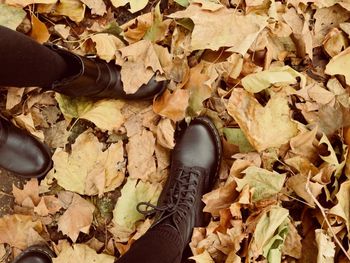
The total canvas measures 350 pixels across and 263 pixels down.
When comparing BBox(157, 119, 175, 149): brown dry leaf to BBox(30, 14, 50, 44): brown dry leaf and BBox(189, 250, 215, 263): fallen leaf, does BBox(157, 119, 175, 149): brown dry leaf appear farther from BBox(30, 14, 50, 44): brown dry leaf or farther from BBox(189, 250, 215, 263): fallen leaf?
BBox(30, 14, 50, 44): brown dry leaf

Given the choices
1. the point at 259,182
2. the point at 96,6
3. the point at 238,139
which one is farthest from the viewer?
the point at 96,6

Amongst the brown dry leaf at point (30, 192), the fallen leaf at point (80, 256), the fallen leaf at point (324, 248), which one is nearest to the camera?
the fallen leaf at point (324, 248)

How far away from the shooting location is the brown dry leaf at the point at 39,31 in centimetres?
175

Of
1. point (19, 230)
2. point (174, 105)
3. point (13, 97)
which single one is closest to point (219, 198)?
point (174, 105)

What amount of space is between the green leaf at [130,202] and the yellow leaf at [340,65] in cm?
73

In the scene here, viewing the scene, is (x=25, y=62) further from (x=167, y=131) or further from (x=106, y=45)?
(x=167, y=131)

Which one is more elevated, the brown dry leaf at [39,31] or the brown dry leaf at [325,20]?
the brown dry leaf at [325,20]

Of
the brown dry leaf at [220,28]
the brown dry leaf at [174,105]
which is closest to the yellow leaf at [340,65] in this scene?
the brown dry leaf at [220,28]

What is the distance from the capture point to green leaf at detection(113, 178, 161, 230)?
67.3 inches

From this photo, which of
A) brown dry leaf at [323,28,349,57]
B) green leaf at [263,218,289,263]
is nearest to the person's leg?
green leaf at [263,218,289,263]

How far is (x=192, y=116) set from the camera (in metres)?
1.75

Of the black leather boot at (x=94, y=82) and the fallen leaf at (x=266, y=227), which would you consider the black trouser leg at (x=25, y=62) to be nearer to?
the black leather boot at (x=94, y=82)

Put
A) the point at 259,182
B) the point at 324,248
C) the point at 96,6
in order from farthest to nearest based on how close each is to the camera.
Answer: the point at 96,6 → the point at 259,182 → the point at 324,248

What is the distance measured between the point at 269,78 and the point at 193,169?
1.31 feet
